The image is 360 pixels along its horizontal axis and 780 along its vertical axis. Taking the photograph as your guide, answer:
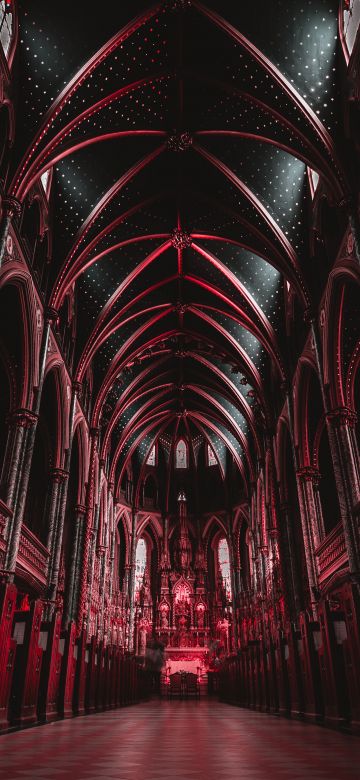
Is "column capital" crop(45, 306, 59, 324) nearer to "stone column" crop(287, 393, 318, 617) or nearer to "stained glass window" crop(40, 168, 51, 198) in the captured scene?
"stained glass window" crop(40, 168, 51, 198)

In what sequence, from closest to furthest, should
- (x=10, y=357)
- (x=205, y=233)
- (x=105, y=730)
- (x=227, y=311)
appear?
(x=105, y=730)
(x=10, y=357)
(x=205, y=233)
(x=227, y=311)

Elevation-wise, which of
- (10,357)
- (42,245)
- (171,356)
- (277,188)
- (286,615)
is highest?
(171,356)

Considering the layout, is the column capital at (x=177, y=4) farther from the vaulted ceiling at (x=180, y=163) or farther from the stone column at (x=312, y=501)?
the stone column at (x=312, y=501)

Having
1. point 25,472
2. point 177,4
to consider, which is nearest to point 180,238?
point 177,4

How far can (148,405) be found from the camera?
35.4 metres

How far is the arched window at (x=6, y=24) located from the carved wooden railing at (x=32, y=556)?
1271 cm

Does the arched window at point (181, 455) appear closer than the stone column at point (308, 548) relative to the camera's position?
No

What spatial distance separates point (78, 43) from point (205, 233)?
877 centimetres

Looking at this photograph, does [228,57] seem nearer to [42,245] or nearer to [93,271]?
[42,245]

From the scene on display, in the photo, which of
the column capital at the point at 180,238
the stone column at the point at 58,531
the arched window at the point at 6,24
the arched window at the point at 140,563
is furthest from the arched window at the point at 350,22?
the arched window at the point at 140,563

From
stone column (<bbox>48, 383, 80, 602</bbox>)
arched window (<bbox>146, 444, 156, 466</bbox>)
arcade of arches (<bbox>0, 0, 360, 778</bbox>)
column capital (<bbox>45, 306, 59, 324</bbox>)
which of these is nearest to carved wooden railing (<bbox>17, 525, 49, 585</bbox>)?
arcade of arches (<bbox>0, 0, 360, 778</bbox>)

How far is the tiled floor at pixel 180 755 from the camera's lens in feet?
13.2

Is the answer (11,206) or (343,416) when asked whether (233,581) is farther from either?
(11,206)

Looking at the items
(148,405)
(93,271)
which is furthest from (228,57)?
(148,405)
